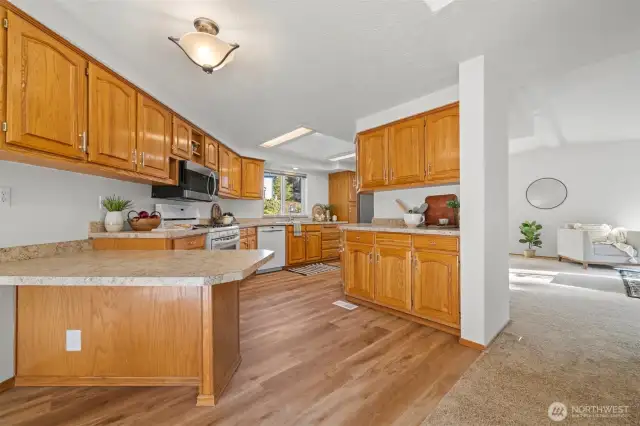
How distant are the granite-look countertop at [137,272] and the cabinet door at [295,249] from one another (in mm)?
3703

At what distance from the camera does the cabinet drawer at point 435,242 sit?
7.80ft

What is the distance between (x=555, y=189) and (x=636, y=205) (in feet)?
4.28

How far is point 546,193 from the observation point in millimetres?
6441

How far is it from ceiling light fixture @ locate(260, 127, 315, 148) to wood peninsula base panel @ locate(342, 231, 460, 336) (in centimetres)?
180

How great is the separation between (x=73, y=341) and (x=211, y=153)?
9.56 ft

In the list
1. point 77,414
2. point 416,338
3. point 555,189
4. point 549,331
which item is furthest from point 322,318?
point 555,189

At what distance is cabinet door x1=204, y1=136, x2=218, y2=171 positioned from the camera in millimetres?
3850

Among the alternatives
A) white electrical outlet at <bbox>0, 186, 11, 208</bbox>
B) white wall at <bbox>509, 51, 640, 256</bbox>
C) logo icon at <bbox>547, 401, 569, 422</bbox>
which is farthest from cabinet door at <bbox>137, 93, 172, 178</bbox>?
white wall at <bbox>509, 51, 640, 256</bbox>

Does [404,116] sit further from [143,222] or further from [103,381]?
[103,381]

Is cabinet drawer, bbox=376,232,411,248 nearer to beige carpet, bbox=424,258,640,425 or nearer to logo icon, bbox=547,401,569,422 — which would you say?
beige carpet, bbox=424,258,640,425

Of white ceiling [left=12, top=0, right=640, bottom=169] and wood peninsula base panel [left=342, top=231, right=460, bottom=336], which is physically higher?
white ceiling [left=12, top=0, right=640, bottom=169]

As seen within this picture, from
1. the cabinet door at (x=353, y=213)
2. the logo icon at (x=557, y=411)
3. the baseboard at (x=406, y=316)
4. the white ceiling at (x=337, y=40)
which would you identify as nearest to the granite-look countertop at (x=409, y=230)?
the baseboard at (x=406, y=316)

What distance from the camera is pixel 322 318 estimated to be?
2.78m

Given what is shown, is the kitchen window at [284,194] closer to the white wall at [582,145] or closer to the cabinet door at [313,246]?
the cabinet door at [313,246]
